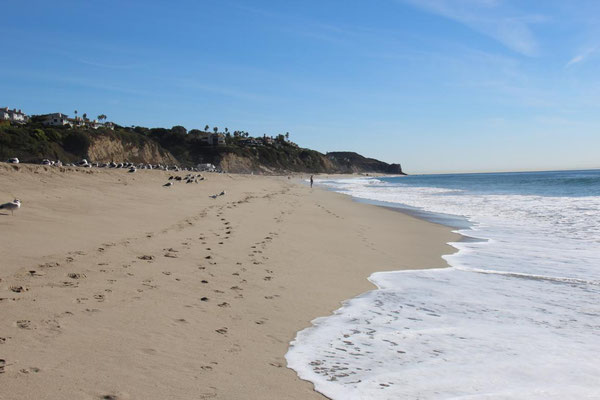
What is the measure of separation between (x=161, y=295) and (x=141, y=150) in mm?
74852

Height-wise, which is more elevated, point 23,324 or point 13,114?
point 13,114

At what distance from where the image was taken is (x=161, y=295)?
199 inches

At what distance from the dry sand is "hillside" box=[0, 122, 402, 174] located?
34.9 metres

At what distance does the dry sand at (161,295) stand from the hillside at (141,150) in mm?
34947

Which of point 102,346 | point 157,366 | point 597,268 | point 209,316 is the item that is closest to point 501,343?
point 209,316

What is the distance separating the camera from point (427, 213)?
2045 cm

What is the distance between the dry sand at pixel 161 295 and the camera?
3.13 metres

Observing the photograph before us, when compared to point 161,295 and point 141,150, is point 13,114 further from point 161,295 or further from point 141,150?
point 161,295

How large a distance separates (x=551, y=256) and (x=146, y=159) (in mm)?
72509

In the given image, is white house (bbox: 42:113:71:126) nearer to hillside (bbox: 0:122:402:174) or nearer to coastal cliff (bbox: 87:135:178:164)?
hillside (bbox: 0:122:402:174)

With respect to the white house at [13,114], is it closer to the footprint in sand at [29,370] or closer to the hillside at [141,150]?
the hillside at [141,150]

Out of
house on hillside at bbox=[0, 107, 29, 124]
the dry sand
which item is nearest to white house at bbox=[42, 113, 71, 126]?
house on hillside at bbox=[0, 107, 29, 124]

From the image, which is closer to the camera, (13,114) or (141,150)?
(141,150)

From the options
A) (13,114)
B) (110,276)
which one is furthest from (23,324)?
(13,114)
